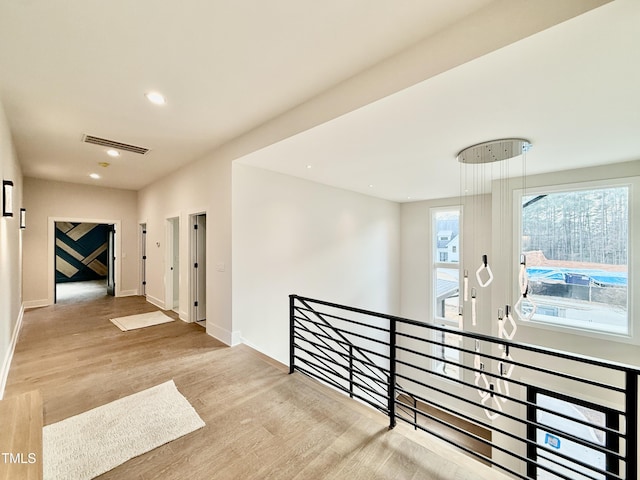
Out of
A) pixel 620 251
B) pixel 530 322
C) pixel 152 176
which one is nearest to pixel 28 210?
pixel 152 176

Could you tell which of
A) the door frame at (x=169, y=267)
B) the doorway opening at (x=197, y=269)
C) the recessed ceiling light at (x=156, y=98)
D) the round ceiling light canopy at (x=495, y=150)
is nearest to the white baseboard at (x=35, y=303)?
the door frame at (x=169, y=267)

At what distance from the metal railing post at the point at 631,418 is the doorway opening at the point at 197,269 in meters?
5.00

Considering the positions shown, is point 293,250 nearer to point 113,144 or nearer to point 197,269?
point 197,269

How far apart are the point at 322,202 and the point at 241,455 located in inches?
163

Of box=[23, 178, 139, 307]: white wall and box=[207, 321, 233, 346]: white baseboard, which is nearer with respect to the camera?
box=[207, 321, 233, 346]: white baseboard

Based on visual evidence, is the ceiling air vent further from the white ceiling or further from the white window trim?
the white window trim

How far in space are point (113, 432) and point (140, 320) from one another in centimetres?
329

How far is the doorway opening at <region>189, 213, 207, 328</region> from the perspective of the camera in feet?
16.0

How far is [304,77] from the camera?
2.34 m

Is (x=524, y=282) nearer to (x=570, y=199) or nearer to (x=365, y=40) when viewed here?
(x=570, y=199)

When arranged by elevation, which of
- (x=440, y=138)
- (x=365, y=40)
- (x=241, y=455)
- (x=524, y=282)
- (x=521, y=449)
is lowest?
(x=521, y=449)

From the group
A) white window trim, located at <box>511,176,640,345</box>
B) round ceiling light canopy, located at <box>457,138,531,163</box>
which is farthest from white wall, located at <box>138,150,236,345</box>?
white window trim, located at <box>511,176,640,345</box>

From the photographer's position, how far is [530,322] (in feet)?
14.7

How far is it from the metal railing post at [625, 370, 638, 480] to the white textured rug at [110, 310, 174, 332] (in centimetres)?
557
